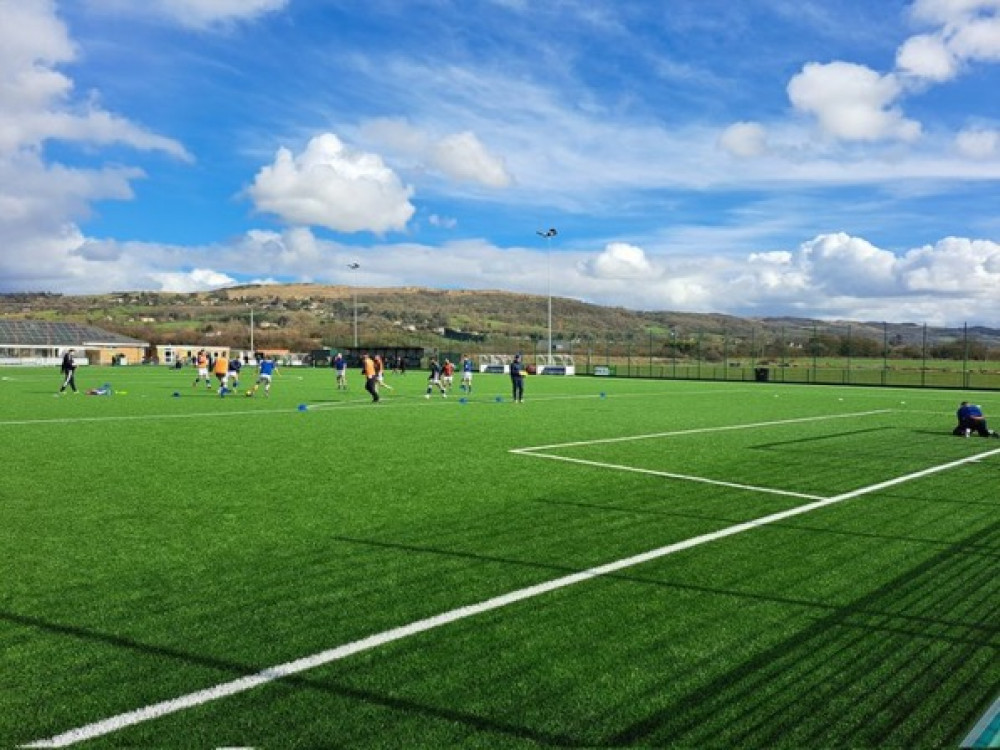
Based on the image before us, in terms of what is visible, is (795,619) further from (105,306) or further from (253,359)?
(105,306)

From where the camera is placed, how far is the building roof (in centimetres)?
11462

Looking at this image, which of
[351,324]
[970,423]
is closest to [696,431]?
[970,423]

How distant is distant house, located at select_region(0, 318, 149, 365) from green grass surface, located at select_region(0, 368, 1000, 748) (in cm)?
10795

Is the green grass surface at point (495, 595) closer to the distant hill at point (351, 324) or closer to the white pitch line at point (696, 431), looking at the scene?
the white pitch line at point (696, 431)

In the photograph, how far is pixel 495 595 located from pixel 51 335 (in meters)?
134

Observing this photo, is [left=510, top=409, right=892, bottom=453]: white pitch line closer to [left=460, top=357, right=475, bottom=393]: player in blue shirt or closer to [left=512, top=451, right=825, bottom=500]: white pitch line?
[left=512, top=451, right=825, bottom=500]: white pitch line

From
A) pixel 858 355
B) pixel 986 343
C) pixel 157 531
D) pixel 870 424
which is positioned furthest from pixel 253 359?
pixel 157 531

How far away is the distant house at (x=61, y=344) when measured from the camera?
113312 mm

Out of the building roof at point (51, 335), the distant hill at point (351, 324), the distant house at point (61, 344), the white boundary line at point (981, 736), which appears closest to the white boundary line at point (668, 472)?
the white boundary line at point (981, 736)

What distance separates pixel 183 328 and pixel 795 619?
171 m

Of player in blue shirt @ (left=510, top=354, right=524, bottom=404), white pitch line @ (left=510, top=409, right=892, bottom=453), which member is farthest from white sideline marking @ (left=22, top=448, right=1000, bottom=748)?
player in blue shirt @ (left=510, top=354, right=524, bottom=404)

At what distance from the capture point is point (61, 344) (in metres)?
119

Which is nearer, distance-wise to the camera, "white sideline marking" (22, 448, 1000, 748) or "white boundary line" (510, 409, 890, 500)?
"white sideline marking" (22, 448, 1000, 748)

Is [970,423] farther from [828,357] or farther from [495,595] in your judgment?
[828,357]
